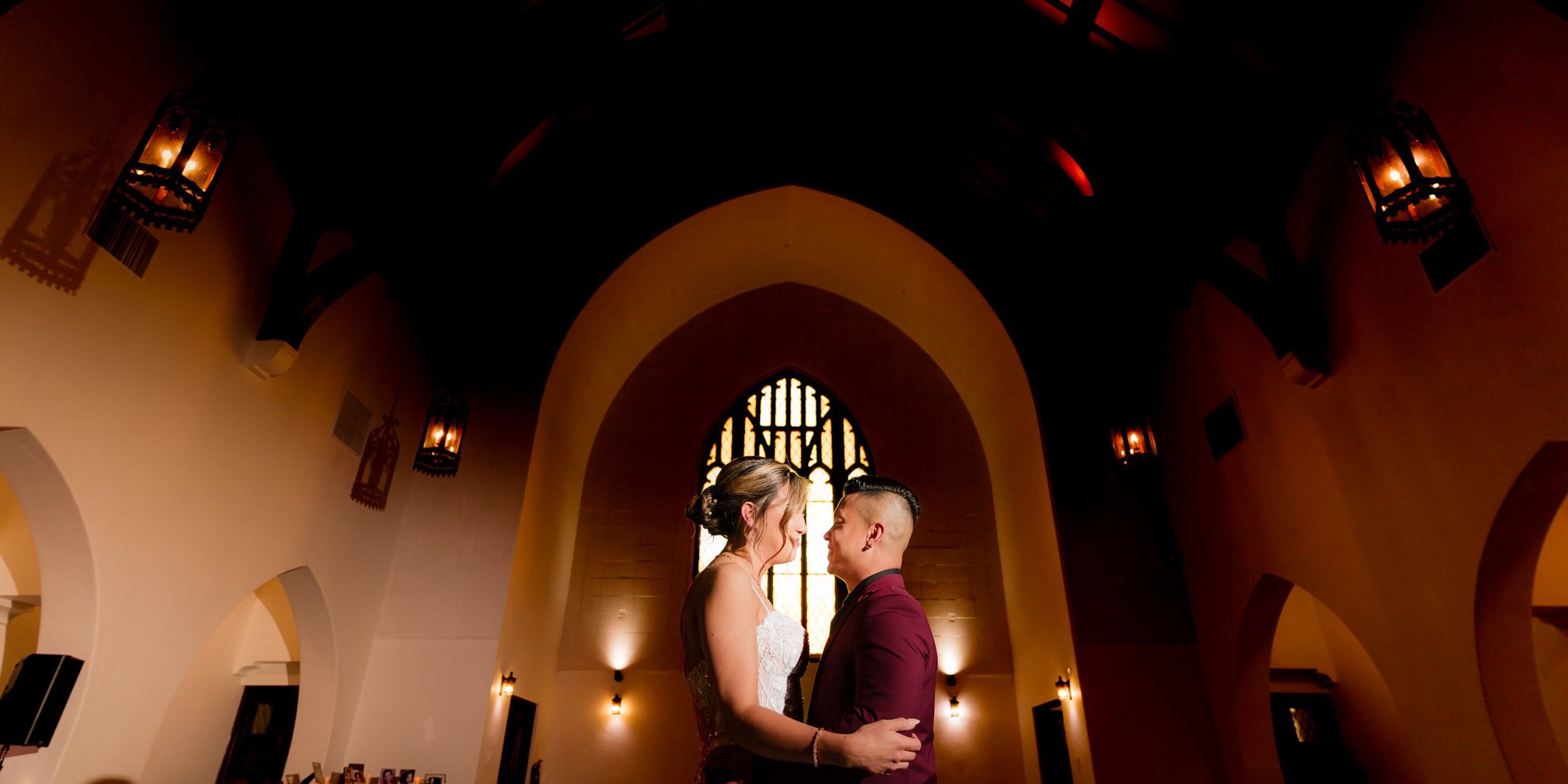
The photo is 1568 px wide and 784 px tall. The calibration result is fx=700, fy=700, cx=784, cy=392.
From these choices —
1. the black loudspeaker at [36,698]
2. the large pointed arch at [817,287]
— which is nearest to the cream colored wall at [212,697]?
the large pointed arch at [817,287]

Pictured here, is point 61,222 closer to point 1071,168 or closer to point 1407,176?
point 1407,176

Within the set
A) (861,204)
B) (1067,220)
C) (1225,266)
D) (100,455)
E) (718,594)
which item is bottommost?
(718,594)

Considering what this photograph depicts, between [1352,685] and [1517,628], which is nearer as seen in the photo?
[1517,628]

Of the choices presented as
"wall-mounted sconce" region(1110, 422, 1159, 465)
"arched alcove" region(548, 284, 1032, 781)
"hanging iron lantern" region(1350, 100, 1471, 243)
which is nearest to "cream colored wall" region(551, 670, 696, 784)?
"arched alcove" region(548, 284, 1032, 781)

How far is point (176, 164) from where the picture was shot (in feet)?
11.3

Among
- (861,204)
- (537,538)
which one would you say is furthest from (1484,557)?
(537,538)

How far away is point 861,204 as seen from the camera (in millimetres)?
9047

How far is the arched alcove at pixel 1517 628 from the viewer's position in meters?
3.76

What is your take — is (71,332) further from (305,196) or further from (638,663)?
(638,663)

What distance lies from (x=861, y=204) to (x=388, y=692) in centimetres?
744

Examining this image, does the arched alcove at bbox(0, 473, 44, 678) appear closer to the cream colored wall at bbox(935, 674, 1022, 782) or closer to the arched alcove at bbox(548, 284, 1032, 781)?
the arched alcove at bbox(548, 284, 1032, 781)

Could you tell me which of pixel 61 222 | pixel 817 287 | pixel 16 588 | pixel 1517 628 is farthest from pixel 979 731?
pixel 16 588

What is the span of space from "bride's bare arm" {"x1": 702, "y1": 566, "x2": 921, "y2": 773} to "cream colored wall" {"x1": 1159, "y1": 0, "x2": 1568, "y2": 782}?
430 cm

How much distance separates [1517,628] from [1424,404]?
52.3 inches
